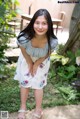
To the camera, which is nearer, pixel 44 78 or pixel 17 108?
pixel 44 78

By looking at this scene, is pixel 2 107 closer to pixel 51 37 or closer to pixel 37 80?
pixel 37 80

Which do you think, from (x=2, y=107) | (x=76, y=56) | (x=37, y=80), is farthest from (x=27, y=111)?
(x=76, y=56)

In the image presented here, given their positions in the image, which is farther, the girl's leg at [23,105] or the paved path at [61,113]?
the paved path at [61,113]

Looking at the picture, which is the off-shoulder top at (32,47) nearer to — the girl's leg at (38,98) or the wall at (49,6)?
the girl's leg at (38,98)

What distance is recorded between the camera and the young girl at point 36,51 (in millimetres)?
2746

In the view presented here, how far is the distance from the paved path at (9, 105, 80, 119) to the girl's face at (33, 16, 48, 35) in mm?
1147

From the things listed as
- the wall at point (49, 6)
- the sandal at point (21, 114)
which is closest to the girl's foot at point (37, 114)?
the sandal at point (21, 114)

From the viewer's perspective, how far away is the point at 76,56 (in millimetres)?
4309

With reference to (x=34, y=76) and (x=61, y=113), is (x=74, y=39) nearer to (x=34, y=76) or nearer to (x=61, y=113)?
(x=61, y=113)

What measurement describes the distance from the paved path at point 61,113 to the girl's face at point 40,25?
115 centimetres

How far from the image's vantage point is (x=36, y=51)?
9.43ft

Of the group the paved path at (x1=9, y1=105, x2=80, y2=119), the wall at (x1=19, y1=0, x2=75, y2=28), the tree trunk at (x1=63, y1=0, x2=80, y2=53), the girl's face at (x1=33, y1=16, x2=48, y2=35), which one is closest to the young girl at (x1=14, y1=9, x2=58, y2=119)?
the girl's face at (x1=33, y1=16, x2=48, y2=35)

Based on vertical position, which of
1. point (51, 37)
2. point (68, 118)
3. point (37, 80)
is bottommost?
point (68, 118)

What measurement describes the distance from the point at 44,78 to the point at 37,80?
0.10 metres
